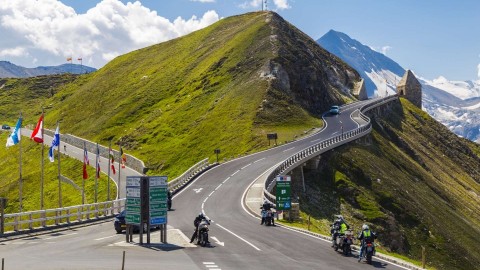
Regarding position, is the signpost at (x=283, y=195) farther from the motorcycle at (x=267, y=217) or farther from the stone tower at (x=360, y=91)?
the stone tower at (x=360, y=91)

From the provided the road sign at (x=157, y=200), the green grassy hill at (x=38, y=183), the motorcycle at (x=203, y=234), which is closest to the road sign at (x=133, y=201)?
the road sign at (x=157, y=200)

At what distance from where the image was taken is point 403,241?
206ft

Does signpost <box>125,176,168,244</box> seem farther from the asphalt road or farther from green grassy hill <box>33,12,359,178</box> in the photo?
green grassy hill <box>33,12,359,178</box>

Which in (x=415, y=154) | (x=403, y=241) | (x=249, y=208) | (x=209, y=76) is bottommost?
(x=403, y=241)

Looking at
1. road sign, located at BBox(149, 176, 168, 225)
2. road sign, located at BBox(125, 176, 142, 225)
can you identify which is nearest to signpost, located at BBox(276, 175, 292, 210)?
road sign, located at BBox(149, 176, 168, 225)

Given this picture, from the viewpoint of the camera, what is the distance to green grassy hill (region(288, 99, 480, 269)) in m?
62.0

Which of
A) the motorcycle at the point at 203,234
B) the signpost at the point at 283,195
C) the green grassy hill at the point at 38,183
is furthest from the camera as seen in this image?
the green grassy hill at the point at 38,183

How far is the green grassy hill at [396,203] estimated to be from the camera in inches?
2441

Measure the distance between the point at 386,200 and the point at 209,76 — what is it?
80.9m

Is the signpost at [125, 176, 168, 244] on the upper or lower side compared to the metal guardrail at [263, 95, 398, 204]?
lower

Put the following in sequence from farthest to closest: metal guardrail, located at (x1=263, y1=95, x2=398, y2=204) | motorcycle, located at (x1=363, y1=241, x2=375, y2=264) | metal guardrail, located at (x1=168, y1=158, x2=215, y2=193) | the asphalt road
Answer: metal guardrail, located at (x1=168, y1=158, x2=215, y2=193) → metal guardrail, located at (x1=263, y1=95, x2=398, y2=204) → motorcycle, located at (x1=363, y1=241, x2=375, y2=264) → the asphalt road

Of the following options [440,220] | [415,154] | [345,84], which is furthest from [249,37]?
[440,220]

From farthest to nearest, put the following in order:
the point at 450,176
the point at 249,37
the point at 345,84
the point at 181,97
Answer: the point at 345,84 < the point at 249,37 < the point at 181,97 < the point at 450,176

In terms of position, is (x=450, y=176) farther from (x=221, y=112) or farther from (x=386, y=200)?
(x=386, y=200)
